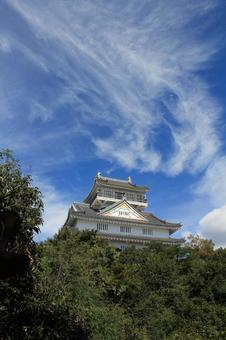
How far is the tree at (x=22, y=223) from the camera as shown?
888cm

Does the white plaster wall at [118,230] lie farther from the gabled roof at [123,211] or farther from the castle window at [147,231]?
the gabled roof at [123,211]

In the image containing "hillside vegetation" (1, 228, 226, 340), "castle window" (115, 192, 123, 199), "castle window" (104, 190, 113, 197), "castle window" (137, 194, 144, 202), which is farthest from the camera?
"castle window" (137, 194, 144, 202)

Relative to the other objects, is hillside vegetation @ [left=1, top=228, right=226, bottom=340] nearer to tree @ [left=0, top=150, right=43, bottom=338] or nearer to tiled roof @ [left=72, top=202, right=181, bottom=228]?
tree @ [left=0, top=150, right=43, bottom=338]

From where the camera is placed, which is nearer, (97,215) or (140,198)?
(97,215)

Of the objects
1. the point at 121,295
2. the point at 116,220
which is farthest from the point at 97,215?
the point at 121,295

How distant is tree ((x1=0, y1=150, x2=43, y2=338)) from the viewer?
350 inches

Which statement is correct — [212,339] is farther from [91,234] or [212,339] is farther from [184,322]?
[91,234]

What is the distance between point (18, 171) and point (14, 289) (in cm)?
271

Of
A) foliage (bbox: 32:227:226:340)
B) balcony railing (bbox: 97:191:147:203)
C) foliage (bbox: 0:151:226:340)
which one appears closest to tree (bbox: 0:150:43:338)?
foliage (bbox: 0:151:226:340)

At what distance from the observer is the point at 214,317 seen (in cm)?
1950

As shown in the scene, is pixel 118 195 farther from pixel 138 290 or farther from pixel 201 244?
pixel 138 290

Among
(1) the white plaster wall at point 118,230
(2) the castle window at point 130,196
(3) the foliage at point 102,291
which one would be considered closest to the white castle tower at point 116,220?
(1) the white plaster wall at point 118,230

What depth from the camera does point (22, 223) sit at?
8.82 meters

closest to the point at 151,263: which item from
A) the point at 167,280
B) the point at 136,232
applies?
the point at 167,280
